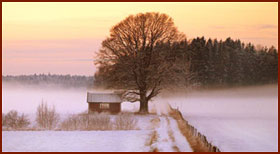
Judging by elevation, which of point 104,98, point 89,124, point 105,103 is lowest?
point 89,124

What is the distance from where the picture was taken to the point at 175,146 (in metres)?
27.6

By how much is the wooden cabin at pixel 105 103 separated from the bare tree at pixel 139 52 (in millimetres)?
2461

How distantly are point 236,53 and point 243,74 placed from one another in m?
5.28

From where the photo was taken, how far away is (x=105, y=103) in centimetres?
6034

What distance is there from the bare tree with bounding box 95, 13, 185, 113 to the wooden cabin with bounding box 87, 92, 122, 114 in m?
2.46

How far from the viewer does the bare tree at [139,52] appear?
189ft

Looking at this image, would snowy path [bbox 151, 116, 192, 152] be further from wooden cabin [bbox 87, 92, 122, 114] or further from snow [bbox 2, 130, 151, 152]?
wooden cabin [bbox 87, 92, 122, 114]

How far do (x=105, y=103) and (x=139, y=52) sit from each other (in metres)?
9.21

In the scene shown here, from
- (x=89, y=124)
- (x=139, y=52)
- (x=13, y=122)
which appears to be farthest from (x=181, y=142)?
(x=139, y=52)

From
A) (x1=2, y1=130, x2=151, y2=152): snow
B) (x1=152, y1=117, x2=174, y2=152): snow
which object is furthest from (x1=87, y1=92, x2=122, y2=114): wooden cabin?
(x1=152, y1=117, x2=174, y2=152): snow

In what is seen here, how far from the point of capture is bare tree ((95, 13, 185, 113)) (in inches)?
2265

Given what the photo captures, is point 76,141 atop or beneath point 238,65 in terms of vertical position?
beneath

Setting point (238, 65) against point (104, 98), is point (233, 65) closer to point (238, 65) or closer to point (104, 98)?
point (238, 65)

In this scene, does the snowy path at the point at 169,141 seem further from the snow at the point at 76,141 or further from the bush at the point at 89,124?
the bush at the point at 89,124
